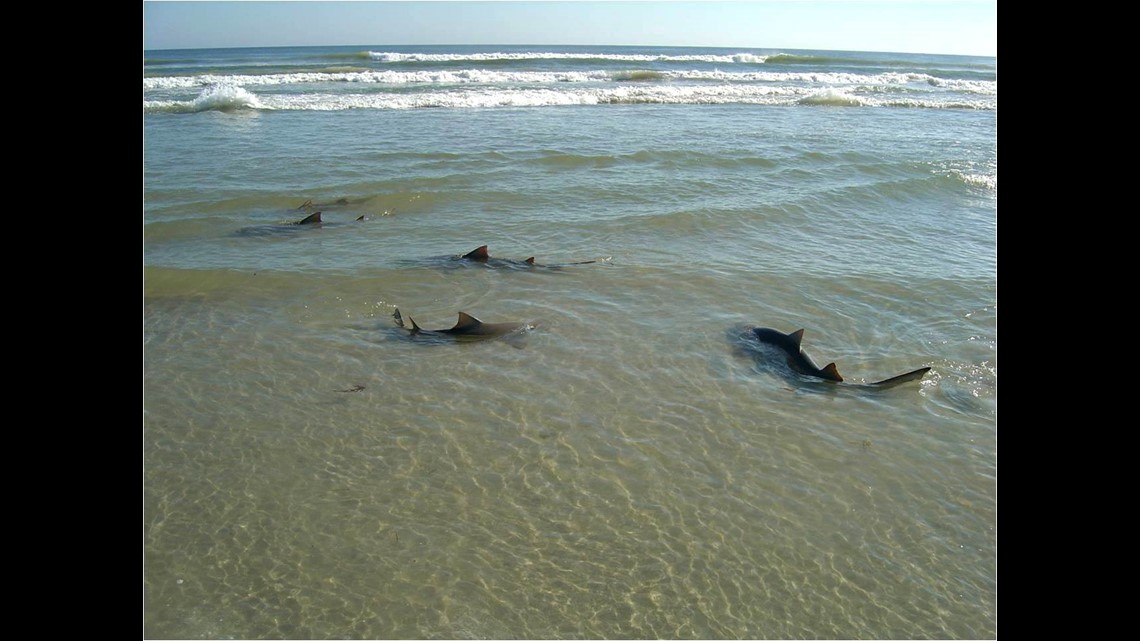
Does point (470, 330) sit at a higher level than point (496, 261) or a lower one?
lower

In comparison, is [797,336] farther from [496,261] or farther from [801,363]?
[496,261]

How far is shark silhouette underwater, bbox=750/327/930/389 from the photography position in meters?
5.01

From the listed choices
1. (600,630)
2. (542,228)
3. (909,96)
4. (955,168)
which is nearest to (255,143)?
(542,228)

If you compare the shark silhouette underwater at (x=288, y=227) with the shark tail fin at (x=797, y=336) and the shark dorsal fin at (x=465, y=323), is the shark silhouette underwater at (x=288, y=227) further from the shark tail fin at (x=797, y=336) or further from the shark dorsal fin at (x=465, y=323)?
the shark tail fin at (x=797, y=336)

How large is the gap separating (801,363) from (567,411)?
1.74m

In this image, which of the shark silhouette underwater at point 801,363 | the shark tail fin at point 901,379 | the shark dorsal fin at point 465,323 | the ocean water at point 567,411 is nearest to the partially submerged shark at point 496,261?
the ocean water at point 567,411

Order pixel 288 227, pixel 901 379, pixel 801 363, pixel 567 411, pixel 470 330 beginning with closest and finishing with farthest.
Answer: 1. pixel 567 411
2. pixel 901 379
3. pixel 801 363
4. pixel 470 330
5. pixel 288 227

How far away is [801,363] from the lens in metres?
5.26

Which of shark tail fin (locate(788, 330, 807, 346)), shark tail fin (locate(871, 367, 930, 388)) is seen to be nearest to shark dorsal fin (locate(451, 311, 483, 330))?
shark tail fin (locate(788, 330, 807, 346))

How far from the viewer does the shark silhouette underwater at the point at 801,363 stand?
16.4 ft

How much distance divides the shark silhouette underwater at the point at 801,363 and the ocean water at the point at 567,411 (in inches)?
4.0

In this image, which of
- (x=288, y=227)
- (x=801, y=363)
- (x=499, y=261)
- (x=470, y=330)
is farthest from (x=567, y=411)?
(x=288, y=227)
